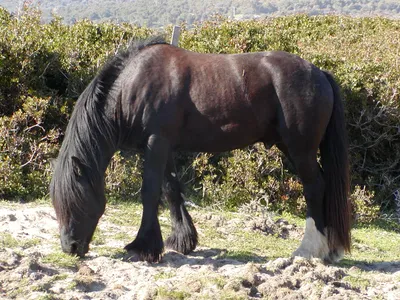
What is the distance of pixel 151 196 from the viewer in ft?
16.6

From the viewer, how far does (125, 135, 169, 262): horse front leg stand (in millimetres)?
5000

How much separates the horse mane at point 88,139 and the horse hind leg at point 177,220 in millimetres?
630

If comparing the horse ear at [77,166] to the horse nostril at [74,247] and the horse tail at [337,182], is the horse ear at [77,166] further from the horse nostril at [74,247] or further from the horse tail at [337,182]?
the horse tail at [337,182]

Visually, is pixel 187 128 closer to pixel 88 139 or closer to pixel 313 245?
pixel 88 139

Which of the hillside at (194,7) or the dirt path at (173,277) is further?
the hillside at (194,7)

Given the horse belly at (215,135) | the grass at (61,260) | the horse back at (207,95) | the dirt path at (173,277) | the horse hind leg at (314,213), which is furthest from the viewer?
the horse hind leg at (314,213)

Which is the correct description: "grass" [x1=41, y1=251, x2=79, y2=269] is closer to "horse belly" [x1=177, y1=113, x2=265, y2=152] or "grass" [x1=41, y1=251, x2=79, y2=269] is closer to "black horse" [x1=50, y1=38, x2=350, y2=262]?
"black horse" [x1=50, y1=38, x2=350, y2=262]

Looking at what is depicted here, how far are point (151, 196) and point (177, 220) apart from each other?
0.62 meters

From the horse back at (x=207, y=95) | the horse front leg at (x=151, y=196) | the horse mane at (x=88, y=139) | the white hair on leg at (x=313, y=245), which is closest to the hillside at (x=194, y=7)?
the horse back at (x=207, y=95)

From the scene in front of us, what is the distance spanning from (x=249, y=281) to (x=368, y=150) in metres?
5.36

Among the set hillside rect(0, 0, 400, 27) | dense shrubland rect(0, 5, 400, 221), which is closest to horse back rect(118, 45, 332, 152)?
dense shrubland rect(0, 5, 400, 221)

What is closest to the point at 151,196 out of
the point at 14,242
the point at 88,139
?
the point at 88,139

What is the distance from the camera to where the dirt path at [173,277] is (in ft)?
14.2

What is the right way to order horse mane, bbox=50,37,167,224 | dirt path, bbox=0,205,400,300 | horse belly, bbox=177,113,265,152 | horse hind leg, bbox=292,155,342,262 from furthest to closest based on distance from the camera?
horse hind leg, bbox=292,155,342,262, horse belly, bbox=177,113,265,152, horse mane, bbox=50,37,167,224, dirt path, bbox=0,205,400,300
